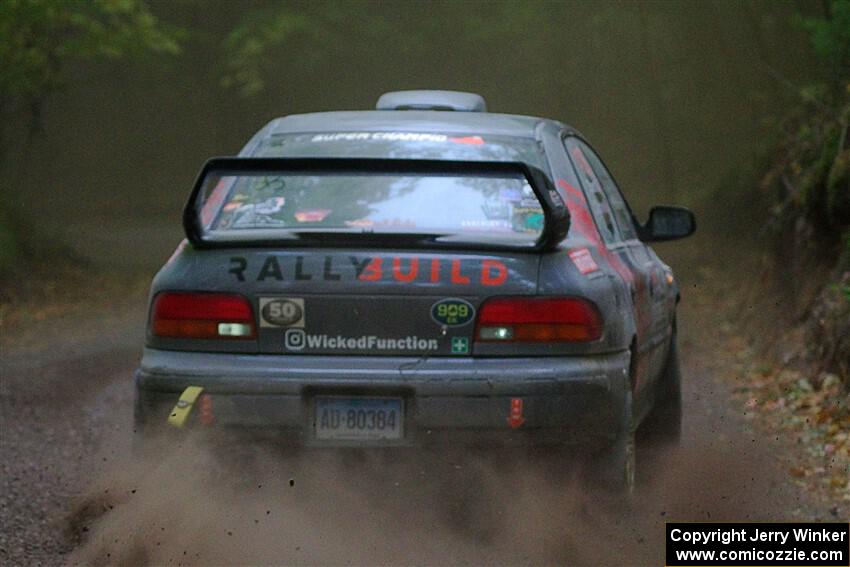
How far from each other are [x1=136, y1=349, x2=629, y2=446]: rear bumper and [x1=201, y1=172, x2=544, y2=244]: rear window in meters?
0.52

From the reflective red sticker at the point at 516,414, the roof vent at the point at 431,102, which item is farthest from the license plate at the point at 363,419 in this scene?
the roof vent at the point at 431,102

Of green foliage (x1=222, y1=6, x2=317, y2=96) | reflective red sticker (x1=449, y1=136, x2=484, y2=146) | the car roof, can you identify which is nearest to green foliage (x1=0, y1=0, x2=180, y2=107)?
green foliage (x1=222, y1=6, x2=317, y2=96)

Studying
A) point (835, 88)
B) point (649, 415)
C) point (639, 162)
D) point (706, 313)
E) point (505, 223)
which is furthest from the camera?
point (639, 162)

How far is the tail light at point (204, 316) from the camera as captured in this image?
17.7ft

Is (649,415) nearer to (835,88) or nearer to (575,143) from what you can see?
(575,143)

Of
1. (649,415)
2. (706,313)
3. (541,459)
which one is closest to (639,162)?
(706,313)

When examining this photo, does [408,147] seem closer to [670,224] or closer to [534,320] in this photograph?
[534,320]

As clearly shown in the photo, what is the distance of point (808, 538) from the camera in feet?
18.8

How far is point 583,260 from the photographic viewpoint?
18.1ft

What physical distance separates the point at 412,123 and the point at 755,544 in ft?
7.54

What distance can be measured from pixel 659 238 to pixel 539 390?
94.6 inches

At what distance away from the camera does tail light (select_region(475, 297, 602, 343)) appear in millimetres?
5301

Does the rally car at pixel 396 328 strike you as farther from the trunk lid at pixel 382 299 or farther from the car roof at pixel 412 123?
the car roof at pixel 412 123

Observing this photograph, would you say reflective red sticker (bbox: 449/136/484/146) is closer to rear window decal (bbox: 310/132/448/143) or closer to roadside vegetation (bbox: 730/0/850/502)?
rear window decal (bbox: 310/132/448/143)
